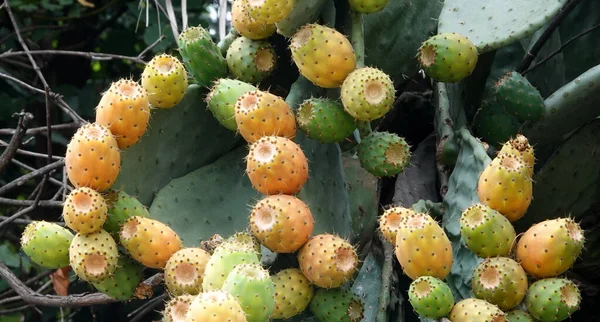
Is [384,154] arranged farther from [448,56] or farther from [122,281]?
[122,281]

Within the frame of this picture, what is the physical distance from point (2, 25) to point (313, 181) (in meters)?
1.69

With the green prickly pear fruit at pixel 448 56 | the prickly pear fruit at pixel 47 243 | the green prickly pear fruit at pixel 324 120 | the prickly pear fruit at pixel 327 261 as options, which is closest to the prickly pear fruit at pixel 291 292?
the prickly pear fruit at pixel 327 261

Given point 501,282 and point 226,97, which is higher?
point 226,97

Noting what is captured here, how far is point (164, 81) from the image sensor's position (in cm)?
133

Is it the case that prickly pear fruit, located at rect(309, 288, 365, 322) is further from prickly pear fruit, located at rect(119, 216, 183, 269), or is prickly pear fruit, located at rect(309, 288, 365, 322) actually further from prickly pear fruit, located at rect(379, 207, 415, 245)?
prickly pear fruit, located at rect(119, 216, 183, 269)

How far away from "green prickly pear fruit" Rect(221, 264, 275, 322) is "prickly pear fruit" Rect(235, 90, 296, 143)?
0.39m

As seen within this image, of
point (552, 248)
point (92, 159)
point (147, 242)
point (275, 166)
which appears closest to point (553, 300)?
point (552, 248)

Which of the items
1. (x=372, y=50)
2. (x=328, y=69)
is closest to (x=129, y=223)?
(x=328, y=69)

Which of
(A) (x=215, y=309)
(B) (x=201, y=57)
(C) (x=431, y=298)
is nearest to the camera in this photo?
(A) (x=215, y=309)

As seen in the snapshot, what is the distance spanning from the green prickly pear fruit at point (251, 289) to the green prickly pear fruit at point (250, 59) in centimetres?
57

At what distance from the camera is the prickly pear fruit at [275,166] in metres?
1.23

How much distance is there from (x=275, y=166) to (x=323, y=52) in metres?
0.20

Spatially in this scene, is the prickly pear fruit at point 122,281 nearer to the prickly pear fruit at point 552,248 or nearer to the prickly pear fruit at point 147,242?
the prickly pear fruit at point 147,242

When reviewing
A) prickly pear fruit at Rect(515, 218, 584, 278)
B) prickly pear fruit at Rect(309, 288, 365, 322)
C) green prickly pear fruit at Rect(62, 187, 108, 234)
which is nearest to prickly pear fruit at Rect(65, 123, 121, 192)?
green prickly pear fruit at Rect(62, 187, 108, 234)
